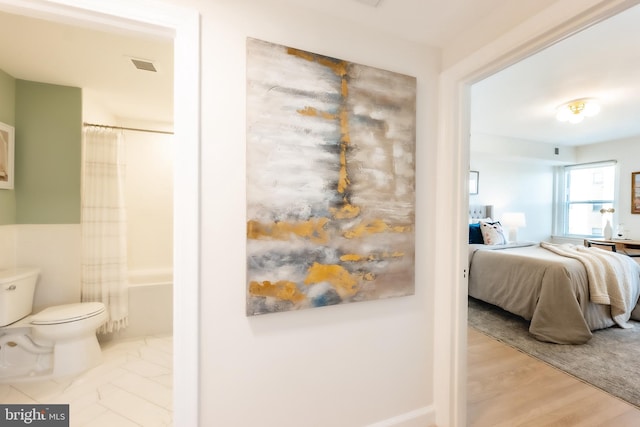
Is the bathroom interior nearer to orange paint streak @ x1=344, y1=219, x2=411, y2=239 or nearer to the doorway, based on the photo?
the doorway

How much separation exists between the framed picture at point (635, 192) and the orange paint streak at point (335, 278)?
6.12m

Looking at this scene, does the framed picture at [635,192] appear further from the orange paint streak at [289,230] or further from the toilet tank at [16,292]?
the toilet tank at [16,292]

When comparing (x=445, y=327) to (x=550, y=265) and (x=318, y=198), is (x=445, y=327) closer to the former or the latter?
(x=318, y=198)

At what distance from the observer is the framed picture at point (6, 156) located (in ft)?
6.97

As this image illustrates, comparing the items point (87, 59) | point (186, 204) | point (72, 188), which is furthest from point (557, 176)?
point (72, 188)

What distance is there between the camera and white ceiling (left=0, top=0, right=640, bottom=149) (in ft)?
4.43

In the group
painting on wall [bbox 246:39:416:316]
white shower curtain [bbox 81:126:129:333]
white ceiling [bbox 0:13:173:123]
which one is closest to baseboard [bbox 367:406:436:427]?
painting on wall [bbox 246:39:416:316]

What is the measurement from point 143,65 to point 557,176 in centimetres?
746

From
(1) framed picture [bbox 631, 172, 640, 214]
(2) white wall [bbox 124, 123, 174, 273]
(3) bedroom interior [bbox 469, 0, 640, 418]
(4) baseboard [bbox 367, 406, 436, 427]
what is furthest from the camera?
(1) framed picture [bbox 631, 172, 640, 214]

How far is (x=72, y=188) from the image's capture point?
2.44 meters

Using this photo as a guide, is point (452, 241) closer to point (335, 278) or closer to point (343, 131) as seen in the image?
point (335, 278)

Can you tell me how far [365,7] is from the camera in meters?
1.32

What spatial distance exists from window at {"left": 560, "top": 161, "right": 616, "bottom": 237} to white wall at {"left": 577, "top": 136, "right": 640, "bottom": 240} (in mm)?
114

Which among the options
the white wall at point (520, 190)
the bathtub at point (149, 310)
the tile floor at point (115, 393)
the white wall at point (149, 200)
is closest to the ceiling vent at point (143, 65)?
the white wall at point (149, 200)
